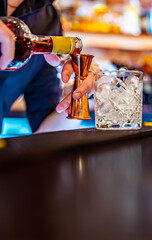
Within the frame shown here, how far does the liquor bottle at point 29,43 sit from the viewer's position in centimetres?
66

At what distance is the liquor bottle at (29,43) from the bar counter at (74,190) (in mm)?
233

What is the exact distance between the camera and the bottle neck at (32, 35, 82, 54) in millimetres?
678

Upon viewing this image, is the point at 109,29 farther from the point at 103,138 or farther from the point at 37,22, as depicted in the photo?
the point at 103,138

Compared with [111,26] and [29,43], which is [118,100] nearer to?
[29,43]

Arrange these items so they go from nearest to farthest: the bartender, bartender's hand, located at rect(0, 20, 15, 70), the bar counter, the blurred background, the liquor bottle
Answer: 1. the bar counter
2. bartender's hand, located at rect(0, 20, 15, 70)
3. the liquor bottle
4. the bartender
5. the blurred background

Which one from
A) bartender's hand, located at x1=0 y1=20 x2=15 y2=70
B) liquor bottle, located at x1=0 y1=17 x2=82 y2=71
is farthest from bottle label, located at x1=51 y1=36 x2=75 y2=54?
bartender's hand, located at x1=0 y1=20 x2=15 y2=70

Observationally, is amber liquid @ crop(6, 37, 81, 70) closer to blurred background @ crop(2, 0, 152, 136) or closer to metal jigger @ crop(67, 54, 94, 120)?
metal jigger @ crop(67, 54, 94, 120)

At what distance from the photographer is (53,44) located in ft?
2.22

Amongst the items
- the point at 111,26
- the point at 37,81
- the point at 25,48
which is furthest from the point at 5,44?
the point at 111,26

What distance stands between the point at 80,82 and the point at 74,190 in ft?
1.47

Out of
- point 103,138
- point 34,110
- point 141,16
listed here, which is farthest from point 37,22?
point 141,16

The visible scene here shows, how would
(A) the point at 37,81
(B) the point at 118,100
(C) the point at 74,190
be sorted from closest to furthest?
1. (C) the point at 74,190
2. (B) the point at 118,100
3. (A) the point at 37,81

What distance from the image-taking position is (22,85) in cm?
134

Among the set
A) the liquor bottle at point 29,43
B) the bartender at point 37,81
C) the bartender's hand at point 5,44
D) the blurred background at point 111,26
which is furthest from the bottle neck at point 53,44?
the blurred background at point 111,26
